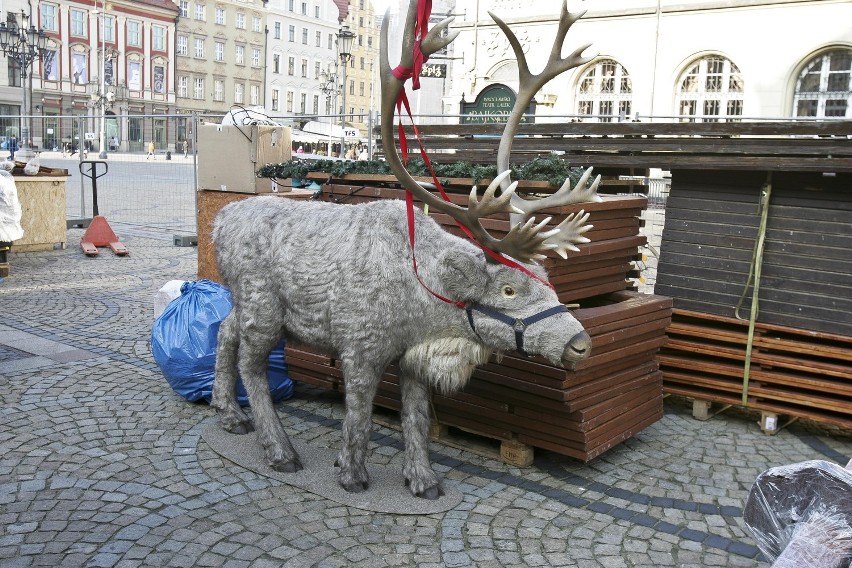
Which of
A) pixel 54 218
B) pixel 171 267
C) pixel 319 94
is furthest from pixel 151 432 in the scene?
pixel 319 94

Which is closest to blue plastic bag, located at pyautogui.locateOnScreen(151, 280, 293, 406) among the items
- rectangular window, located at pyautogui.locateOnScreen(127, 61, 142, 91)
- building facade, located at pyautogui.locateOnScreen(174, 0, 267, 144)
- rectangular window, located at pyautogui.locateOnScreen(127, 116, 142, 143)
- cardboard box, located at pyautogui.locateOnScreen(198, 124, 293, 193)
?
cardboard box, located at pyautogui.locateOnScreen(198, 124, 293, 193)

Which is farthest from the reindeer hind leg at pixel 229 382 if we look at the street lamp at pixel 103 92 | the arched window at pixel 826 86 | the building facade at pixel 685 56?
the street lamp at pixel 103 92

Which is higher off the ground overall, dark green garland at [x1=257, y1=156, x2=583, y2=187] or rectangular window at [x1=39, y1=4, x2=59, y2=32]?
rectangular window at [x1=39, y1=4, x2=59, y2=32]

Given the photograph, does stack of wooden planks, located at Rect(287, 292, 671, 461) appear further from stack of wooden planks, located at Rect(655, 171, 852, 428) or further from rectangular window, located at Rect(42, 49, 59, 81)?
rectangular window, located at Rect(42, 49, 59, 81)

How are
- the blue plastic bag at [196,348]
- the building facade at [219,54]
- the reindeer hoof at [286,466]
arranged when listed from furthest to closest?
the building facade at [219,54] < the blue plastic bag at [196,348] < the reindeer hoof at [286,466]

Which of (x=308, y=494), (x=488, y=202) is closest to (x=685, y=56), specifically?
(x=488, y=202)

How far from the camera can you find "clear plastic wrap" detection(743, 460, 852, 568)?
2275 millimetres

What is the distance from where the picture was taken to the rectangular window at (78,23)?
2248 inches

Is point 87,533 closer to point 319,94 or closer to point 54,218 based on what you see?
point 54,218

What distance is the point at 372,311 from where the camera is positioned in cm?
446

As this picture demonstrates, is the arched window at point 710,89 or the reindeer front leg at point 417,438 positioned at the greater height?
the arched window at point 710,89

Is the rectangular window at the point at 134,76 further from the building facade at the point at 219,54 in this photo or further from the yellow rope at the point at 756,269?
the yellow rope at the point at 756,269

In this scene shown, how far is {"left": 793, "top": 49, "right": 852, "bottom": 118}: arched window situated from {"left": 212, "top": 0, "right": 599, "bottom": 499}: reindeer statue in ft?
59.3

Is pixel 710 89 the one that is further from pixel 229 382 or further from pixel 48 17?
pixel 48 17
